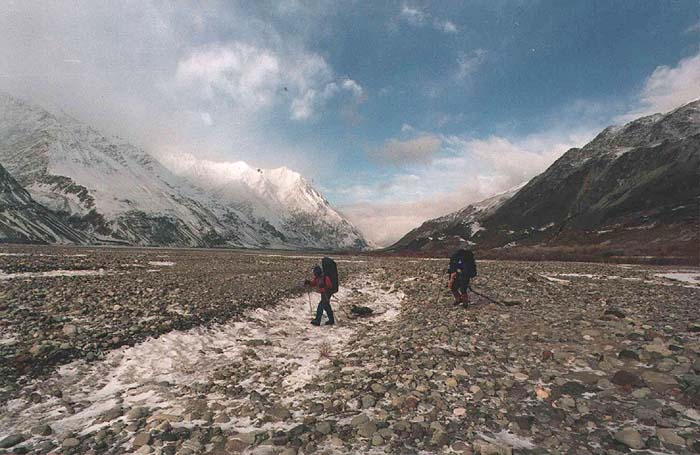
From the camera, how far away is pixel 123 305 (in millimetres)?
15844

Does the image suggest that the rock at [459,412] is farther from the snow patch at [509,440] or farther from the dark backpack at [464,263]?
the dark backpack at [464,263]

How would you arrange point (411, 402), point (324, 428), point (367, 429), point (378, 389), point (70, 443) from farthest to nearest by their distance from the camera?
point (378, 389) < point (411, 402) < point (324, 428) < point (367, 429) < point (70, 443)

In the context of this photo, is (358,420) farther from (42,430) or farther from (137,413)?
(42,430)

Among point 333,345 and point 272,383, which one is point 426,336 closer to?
point 333,345

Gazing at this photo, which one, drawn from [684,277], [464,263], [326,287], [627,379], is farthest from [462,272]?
[684,277]

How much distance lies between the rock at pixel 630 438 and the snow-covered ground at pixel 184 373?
5.71m

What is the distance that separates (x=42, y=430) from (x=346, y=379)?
5972 mm

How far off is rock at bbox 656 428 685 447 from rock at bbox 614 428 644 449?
0.29 meters

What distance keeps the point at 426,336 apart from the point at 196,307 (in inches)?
408

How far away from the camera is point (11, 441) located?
6.02m

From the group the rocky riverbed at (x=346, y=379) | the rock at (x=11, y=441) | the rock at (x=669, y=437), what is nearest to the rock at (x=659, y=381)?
the rocky riverbed at (x=346, y=379)

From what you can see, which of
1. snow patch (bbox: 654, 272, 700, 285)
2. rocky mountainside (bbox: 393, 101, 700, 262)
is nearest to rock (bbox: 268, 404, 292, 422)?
snow patch (bbox: 654, 272, 700, 285)

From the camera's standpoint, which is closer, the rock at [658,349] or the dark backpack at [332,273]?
the rock at [658,349]

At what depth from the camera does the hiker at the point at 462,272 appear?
16984 mm
